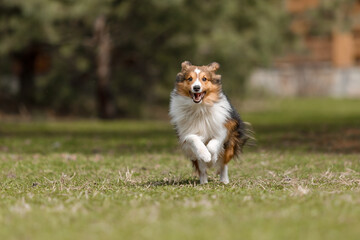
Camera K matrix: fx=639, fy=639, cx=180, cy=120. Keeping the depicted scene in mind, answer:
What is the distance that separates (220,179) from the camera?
7.59m

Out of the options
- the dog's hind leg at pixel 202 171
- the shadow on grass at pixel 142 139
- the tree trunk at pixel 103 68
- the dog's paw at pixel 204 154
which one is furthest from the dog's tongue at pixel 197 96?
the tree trunk at pixel 103 68

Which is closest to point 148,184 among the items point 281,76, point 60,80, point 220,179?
point 220,179

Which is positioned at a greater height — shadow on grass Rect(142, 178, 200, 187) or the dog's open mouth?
the dog's open mouth

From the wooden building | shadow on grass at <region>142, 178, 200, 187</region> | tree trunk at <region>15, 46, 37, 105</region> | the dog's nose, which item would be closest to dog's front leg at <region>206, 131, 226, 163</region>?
shadow on grass at <region>142, 178, 200, 187</region>

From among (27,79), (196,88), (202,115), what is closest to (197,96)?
(196,88)

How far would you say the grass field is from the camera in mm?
4516

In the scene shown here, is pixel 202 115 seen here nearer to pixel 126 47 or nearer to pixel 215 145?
pixel 215 145

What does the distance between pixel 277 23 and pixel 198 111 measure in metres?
16.4

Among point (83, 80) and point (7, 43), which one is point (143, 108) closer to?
point (83, 80)

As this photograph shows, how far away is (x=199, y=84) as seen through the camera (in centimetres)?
700

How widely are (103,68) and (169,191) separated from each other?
581 inches

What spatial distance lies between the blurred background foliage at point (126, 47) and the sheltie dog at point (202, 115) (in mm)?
10233

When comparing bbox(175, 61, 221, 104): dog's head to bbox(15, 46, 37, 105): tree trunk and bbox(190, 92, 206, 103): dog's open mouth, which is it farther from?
bbox(15, 46, 37, 105): tree trunk

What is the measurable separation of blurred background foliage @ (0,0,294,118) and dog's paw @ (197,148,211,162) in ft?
35.3
